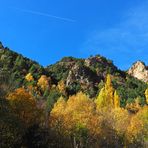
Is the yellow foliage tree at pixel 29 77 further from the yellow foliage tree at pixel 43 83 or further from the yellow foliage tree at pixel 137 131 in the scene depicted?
the yellow foliage tree at pixel 137 131

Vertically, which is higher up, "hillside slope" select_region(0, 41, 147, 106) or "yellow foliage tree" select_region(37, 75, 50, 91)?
"hillside slope" select_region(0, 41, 147, 106)

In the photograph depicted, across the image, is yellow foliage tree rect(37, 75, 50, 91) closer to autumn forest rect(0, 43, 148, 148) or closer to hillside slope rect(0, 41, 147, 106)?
autumn forest rect(0, 43, 148, 148)

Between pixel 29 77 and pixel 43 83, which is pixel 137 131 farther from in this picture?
pixel 29 77

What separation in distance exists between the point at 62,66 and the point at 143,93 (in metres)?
49.2

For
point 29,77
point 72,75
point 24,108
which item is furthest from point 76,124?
point 72,75

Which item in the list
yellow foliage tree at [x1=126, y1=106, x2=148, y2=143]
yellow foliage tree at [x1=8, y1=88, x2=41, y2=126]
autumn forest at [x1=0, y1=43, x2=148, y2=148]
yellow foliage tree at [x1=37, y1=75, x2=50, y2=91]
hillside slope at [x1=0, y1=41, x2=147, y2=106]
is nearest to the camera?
autumn forest at [x1=0, y1=43, x2=148, y2=148]

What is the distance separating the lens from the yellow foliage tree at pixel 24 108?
58.6 metres

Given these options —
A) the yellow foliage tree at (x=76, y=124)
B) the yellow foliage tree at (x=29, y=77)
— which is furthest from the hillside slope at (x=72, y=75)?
the yellow foliage tree at (x=76, y=124)

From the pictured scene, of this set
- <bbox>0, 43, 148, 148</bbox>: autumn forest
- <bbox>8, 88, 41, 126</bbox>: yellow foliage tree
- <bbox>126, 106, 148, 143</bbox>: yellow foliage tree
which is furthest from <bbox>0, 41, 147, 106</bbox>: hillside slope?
<bbox>8, 88, 41, 126</bbox>: yellow foliage tree

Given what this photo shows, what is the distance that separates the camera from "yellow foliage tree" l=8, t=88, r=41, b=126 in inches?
2309

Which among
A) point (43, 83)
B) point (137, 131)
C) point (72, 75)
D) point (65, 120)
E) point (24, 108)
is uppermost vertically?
point (72, 75)

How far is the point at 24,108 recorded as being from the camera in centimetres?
6028

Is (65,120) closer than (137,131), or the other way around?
(65,120)

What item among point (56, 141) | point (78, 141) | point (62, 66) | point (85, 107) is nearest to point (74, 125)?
point (78, 141)
